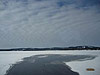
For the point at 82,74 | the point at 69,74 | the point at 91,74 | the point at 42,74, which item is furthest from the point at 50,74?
the point at 91,74

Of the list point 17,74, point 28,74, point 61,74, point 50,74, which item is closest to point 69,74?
point 61,74

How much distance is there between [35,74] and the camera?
6.29m

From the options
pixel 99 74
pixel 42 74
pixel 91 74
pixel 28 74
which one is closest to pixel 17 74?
pixel 28 74

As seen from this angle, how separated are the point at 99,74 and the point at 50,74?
2.36 metres

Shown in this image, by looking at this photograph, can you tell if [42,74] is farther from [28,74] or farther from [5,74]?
[5,74]

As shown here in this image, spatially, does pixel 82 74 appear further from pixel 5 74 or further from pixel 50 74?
pixel 5 74

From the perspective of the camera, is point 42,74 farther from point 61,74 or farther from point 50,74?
point 61,74

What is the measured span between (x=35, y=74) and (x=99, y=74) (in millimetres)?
3134

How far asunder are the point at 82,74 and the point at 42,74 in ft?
6.57

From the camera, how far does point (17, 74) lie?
631cm

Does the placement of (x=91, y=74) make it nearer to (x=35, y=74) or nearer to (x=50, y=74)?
(x=50, y=74)

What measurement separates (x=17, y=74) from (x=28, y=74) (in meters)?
0.56

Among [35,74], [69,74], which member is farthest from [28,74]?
[69,74]

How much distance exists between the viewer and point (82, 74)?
620cm
